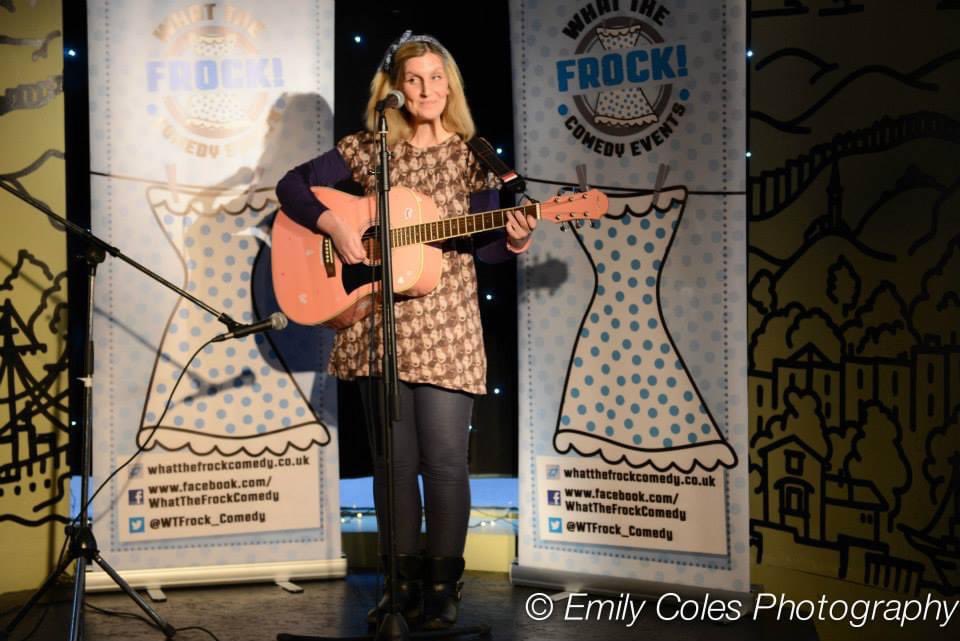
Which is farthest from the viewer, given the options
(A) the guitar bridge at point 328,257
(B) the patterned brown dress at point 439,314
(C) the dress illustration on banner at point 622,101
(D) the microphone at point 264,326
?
(C) the dress illustration on banner at point 622,101

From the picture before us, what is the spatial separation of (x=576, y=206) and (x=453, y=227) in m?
0.37

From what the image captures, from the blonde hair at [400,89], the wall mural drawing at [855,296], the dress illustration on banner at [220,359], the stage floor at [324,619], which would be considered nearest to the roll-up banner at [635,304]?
the stage floor at [324,619]

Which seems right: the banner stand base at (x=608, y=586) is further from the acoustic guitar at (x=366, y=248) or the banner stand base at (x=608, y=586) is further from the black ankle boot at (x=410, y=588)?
the acoustic guitar at (x=366, y=248)

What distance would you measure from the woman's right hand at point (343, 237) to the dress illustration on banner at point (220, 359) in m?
0.64

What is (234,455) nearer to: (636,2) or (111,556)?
(111,556)

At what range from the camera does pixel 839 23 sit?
11.5 ft

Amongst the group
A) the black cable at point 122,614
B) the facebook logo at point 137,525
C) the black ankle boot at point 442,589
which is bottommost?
the black cable at point 122,614

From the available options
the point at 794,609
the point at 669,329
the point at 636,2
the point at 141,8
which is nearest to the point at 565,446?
the point at 669,329

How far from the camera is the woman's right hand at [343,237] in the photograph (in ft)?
10.7

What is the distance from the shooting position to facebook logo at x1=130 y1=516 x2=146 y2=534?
3828mm

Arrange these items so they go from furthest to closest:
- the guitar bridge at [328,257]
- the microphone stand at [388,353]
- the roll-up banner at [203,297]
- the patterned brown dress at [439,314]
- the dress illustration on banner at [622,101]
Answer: the roll-up banner at [203,297] < the dress illustration on banner at [622,101] < the guitar bridge at [328,257] < the patterned brown dress at [439,314] < the microphone stand at [388,353]

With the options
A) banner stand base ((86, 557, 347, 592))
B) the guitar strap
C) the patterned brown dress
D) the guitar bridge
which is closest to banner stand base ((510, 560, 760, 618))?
banner stand base ((86, 557, 347, 592))

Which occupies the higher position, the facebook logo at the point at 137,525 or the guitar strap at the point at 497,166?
the guitar strap at the point at 497,166

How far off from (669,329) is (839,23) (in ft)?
3.79
